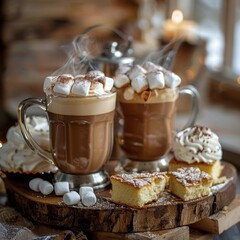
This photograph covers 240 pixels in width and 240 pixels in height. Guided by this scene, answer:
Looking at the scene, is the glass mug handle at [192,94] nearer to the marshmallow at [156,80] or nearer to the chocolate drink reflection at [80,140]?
the marshmallow at [156,80]

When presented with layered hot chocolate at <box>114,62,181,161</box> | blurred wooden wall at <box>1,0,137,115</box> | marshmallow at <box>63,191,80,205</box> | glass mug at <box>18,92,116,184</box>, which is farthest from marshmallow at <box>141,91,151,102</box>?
blurred wooden wall at <box>1,0,137,115</box>

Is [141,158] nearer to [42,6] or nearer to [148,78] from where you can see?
[148,78]

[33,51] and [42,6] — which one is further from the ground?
[42,6]

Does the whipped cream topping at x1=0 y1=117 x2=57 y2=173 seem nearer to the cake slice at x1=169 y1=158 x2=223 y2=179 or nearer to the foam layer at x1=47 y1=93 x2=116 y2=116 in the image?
the foam layer at x1=47 y1=93 x2=116 y2=116

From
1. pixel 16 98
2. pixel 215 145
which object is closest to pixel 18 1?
pixel 16 98

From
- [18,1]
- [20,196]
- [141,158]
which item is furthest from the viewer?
[18,1]

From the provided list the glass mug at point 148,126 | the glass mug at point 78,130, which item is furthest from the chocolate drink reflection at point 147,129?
the glass mug at point 78,130
